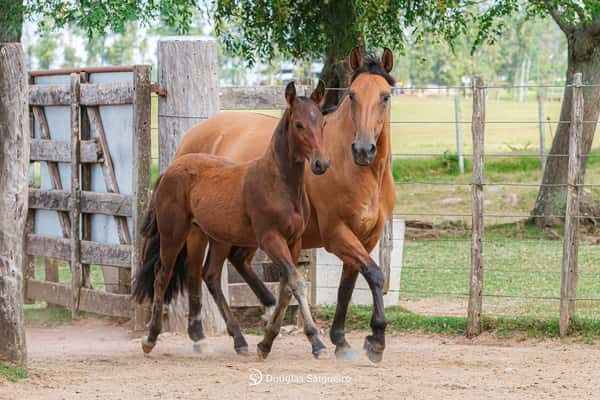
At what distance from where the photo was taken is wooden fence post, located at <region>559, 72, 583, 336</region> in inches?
319

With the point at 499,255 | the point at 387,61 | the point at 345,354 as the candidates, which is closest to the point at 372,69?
the point at 387,61

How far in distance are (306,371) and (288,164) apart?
1.42 meters

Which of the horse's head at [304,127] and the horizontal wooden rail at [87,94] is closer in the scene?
the horse's head at [304,127]

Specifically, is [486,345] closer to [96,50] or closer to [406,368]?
[406,368]

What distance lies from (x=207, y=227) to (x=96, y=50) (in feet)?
209

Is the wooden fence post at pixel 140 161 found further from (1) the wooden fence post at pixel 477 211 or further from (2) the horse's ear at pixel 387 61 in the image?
(1) the wooden fence post at pixel 477 211

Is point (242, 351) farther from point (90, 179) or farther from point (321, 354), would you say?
point (90, 179)

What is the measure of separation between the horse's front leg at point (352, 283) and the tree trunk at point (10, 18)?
879 cm

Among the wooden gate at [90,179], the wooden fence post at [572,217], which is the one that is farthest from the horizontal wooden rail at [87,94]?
the wooden fence post at [572,217]

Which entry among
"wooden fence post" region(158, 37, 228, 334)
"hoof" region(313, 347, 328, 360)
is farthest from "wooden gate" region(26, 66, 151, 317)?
"hoof" region(313, 347, 328, 360)

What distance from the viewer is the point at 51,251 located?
9.54m

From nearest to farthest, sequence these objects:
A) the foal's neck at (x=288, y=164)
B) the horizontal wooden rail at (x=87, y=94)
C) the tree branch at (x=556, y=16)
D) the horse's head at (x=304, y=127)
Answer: the horse's head at (x=304, y=127) → the foal's neck at (x=288, y=164) → the horizontal wooden rail at (x=87, y=94) → the tree branch at (x=556, y=16)

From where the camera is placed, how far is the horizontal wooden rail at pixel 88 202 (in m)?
8.56

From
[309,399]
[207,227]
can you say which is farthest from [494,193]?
[309,399]
